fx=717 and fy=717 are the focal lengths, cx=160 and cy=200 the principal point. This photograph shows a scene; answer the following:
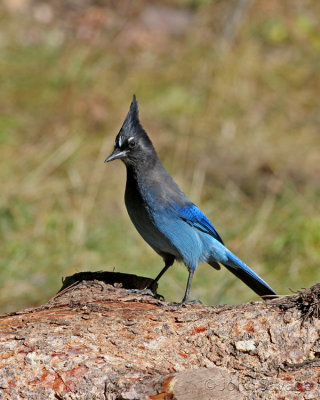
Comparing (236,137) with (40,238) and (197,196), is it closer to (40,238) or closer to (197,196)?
(197,196)

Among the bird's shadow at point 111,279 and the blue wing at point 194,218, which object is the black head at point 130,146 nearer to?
the blue wing at point 194,218

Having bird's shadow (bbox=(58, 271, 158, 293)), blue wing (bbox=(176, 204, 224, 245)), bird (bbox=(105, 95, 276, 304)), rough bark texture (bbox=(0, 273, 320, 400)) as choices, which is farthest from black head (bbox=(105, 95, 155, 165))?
rough bark texture (bbox=(0, 273, 320, 400))

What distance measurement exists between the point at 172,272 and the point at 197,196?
993 millimetres

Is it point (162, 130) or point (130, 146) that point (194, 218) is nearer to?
point (130, 146)

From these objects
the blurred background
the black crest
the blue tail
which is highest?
the blurred background

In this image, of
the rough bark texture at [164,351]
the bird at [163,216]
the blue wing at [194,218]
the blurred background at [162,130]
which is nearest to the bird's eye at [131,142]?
the bird at [163,216]

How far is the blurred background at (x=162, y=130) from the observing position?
17.6 ft

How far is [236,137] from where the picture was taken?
6.93m

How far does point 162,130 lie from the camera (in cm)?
686

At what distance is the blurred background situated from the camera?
5.38 m

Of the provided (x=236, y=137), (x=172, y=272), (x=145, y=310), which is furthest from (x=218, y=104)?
(x=145, y=310)

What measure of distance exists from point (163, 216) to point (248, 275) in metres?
0.59

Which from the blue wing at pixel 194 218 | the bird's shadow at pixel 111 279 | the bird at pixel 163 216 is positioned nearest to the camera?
the bird's shadow at pixel 111 279

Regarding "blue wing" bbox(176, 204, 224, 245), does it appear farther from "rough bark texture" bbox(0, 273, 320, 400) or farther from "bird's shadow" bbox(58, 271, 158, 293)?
"rough bark texture" bbox(0, 273, 320, 400)
